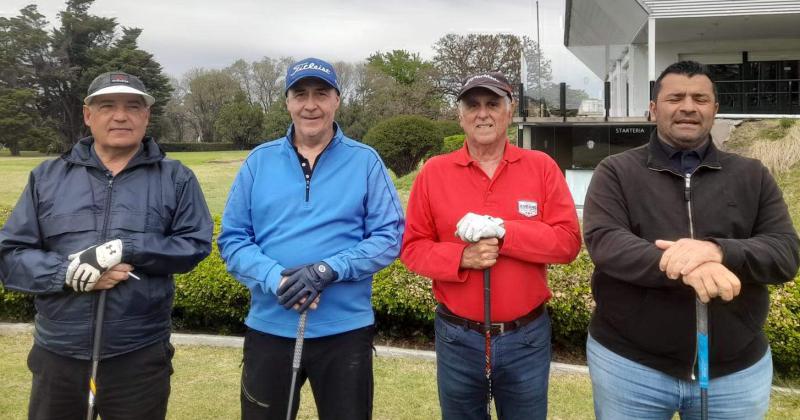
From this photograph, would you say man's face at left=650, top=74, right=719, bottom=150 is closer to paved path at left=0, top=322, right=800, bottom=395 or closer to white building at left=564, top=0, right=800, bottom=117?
paved path at left=0, top=322, right=800, bottom=395

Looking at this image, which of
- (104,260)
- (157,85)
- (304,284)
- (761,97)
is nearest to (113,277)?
(104,260)

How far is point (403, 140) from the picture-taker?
17156mm

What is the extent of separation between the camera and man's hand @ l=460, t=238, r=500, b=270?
2.40 metres

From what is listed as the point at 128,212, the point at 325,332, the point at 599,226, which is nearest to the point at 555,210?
the point at 599,226

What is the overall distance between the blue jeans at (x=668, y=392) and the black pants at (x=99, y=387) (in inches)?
79.7

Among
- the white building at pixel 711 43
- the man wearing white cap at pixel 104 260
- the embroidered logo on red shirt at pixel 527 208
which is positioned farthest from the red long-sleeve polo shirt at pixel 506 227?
the white building at pixel 711 43

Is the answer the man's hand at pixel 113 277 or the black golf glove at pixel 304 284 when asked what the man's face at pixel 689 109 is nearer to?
the black golf glove at pixel 304 284

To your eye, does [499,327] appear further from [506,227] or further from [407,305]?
[407,305]

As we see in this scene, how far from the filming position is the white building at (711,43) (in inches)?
539

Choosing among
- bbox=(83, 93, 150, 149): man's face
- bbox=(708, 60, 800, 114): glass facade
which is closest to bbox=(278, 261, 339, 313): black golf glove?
bbox=(83, 93, 150, 149): man's face

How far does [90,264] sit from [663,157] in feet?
7.92

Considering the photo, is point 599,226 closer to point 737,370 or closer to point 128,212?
point 737,370

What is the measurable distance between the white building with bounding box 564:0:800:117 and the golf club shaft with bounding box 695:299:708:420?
39.4ft

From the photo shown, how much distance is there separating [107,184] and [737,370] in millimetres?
2785
